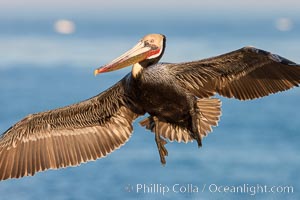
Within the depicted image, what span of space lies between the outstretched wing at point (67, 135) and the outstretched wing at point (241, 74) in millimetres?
854

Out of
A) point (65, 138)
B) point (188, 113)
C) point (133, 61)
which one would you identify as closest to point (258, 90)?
point (188, 113)

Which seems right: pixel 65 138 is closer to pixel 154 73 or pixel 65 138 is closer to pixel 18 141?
pixel 18 141

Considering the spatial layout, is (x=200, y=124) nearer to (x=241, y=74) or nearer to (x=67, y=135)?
(x=241, y=74)

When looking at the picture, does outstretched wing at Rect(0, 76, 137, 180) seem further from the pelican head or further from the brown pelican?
the pelican head

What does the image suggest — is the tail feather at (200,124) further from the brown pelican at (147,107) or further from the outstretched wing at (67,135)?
the outstretched wing at (67,135)

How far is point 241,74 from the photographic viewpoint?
27.7ft

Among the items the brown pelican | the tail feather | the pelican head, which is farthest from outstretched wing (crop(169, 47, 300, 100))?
the pelican head

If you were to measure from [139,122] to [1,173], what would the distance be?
1.67 metres

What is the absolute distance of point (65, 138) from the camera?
873cm

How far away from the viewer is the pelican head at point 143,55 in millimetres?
8062

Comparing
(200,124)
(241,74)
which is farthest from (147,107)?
(241,74)

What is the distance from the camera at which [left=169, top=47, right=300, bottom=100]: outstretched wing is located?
8.13 meters

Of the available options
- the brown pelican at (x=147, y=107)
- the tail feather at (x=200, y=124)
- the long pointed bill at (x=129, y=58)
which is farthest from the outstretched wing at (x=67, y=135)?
the long pointed bill at (x=129, y=58)

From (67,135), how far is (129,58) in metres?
1.31
